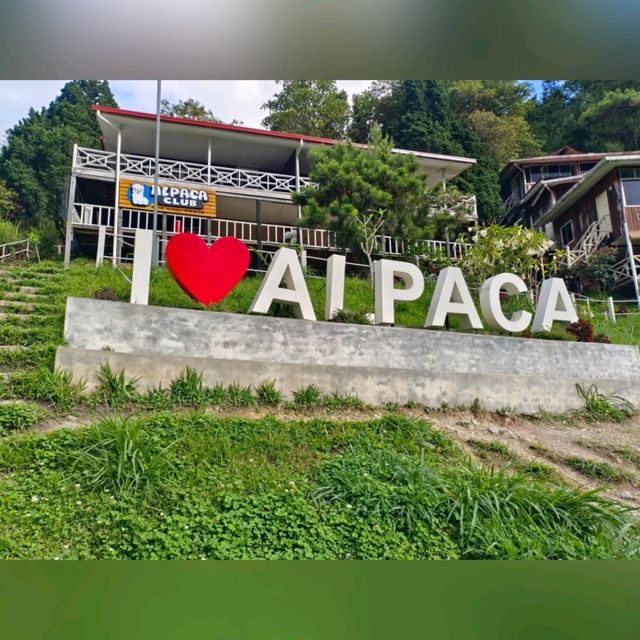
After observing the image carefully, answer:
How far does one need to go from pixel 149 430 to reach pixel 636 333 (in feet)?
25.5

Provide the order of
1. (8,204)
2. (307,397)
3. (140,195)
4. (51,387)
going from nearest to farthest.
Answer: (51,387), (307,397), (140,195), (8,204)

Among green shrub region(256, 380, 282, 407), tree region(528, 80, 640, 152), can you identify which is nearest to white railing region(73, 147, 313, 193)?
green shrub region(256, 380, 282, 407)

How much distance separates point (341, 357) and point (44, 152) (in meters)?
14.0

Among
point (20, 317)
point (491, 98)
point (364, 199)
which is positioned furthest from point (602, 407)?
point (491, 98)

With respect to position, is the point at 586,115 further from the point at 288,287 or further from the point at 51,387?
the point at 51,387

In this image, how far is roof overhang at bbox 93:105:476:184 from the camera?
36.6ft

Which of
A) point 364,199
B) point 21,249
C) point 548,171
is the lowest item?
point 21,249

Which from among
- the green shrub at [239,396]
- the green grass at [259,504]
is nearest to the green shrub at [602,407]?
the green grass at [259,504]

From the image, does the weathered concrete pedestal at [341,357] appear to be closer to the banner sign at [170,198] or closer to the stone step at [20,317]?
the stone step at [20,317]

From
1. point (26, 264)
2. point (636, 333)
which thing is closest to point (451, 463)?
point (636, 333)

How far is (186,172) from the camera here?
11398 millimetres

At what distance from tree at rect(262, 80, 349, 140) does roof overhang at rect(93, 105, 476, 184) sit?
3.49 m

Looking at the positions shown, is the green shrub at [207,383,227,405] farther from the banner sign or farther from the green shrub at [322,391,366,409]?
the banner sign
